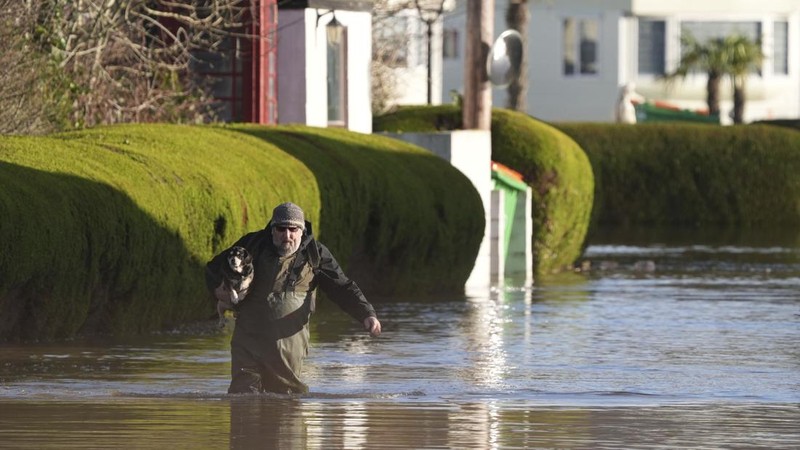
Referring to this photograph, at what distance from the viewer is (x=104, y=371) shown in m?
14.1

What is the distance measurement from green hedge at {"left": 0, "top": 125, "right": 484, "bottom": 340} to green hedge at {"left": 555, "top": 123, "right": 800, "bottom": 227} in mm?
16501

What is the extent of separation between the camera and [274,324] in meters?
12.2

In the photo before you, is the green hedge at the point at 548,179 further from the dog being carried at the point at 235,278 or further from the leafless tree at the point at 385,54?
the dog being carried at the point at 235,278

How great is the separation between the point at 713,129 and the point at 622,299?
1736 cm

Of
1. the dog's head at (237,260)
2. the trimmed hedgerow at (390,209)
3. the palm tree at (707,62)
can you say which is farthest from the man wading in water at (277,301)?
the palm tree at (707,62)

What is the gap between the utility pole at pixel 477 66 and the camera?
83.3 feet

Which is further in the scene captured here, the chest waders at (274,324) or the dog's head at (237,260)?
the chest waders at (274,324)

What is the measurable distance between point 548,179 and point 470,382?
11912 millimetres

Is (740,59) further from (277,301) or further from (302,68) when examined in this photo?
(277,301)

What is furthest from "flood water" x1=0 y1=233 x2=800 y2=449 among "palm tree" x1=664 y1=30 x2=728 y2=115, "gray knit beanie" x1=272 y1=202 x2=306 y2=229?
"palm tree" x1=664 y1=30 x2=728 y2=115

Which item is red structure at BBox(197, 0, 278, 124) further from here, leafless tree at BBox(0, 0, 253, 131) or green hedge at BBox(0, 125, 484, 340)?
green hedge at BBox(0, 125, 484, 340)

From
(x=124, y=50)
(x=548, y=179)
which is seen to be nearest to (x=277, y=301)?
(x=124, y=50)

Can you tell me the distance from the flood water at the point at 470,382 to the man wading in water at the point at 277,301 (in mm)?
183

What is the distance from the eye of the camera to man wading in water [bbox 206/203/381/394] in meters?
12.2
